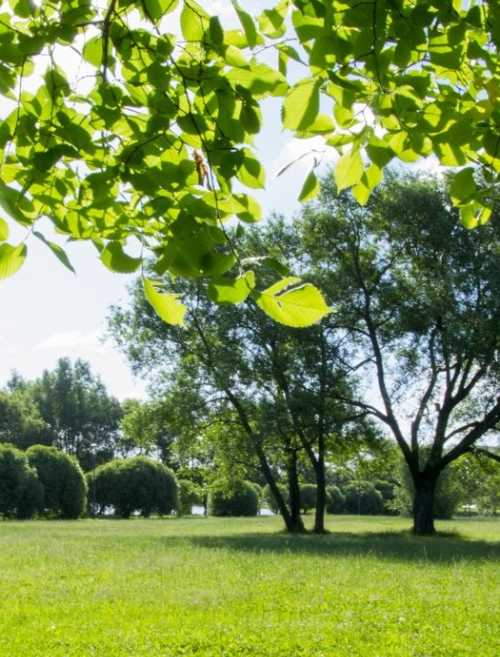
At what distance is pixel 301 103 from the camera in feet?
6.82

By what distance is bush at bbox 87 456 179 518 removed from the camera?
4256 cm

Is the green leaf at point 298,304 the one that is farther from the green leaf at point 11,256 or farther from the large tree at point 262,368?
the large tree at point 262,368

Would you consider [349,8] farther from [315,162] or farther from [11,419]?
[11,419]

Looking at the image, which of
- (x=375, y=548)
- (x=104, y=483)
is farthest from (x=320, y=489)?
(x=104, y=483)

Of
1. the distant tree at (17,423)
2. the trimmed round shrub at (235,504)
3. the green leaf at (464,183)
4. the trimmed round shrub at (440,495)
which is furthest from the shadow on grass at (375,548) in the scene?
the distant tree at (17,423)

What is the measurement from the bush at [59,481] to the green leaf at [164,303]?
36250mm

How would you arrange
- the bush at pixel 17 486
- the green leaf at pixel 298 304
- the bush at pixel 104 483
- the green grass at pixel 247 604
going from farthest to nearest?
1. the bush at pixel 104 483
2. the bush at pixel 17 486
3. the green grass at pixel 247 604
4. the green leaf at pixel 298 304

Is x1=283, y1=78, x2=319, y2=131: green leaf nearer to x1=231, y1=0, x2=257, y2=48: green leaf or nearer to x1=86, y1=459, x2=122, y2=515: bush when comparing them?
x1=231, y1=0, x2=257, y2=48: green leaf

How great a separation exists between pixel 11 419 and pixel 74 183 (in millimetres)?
68537

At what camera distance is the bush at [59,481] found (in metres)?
36.7

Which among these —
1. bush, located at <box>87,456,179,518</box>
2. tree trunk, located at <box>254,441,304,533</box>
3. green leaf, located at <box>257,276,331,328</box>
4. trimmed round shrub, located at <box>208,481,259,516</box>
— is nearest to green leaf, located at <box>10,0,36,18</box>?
green leaf, located at <box>257,276,331,328</box>

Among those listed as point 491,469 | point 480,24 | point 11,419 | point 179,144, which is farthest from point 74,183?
point 11,419

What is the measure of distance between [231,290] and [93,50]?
1243 millimetres

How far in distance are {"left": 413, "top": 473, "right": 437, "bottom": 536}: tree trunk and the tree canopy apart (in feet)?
73.9
